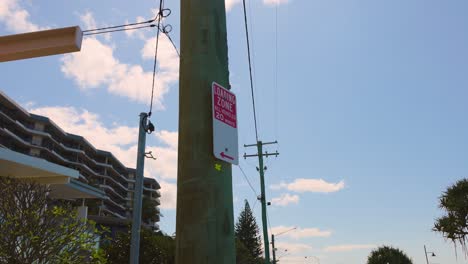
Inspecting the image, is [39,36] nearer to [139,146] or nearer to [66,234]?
[66,234]

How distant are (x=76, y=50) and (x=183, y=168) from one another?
2524 mm

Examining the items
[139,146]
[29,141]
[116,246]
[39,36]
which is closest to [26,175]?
[116,246]

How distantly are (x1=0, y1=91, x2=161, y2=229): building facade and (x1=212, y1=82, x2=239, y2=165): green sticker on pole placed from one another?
194ft

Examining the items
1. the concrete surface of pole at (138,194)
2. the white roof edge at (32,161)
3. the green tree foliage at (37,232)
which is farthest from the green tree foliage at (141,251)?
the green tree foliage at (37,232)

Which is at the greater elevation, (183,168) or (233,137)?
(233,137)

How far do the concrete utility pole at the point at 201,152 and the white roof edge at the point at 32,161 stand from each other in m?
15.5

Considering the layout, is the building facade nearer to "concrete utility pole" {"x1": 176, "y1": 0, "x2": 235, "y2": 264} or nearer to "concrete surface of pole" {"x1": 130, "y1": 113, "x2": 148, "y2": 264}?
"concrete surface of pole" {"x1": 130, "y1": 113, "x2": 148, "y2": 264}

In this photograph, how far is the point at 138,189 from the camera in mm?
12484

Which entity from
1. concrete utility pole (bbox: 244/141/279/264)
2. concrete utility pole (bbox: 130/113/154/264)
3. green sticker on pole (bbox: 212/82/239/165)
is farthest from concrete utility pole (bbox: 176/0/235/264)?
concrete utility pole (bbox: 244/141/279/264)

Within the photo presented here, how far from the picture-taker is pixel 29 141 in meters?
79.8

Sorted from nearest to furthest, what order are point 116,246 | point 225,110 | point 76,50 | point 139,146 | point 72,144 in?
1. point 225,110
2. point 76,50
3. point 139,146
4. point 116,246
5. point 72,144

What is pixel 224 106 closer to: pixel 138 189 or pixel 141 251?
pixel 138 189

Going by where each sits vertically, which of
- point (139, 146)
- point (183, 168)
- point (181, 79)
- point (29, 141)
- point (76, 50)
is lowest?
point (183, 168)

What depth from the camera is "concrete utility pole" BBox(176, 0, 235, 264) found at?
1845 mm
